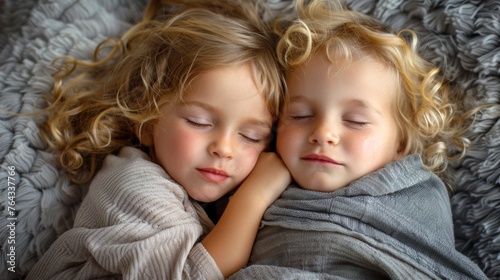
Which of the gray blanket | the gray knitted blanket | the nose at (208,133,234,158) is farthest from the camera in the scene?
the gray knitted blanket

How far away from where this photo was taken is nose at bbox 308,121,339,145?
122cm

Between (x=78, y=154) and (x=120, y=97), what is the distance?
0.61 ft

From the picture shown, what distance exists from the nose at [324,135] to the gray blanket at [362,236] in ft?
0.37

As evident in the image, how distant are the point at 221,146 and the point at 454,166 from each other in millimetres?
660

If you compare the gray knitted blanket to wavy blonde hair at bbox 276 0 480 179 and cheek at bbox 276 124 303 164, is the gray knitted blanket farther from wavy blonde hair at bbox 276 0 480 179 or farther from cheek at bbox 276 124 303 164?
cheek at bbox 276 124 303 164

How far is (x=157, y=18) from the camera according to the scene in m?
1.59

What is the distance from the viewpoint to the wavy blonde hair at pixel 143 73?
1323 mm

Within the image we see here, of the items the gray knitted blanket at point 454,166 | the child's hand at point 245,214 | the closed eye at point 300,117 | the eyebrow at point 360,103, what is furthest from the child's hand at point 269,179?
the gray knitted blanket at point 454,166

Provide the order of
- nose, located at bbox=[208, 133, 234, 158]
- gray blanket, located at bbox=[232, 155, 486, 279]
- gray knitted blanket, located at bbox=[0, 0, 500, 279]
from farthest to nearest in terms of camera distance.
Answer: gray knitted blanket, located at bbox=[0, 0, 500, 279] → nose, located at bbox=[208, 133, 234, 158] → gray blanket, located at bbox=[232, 155, 486, 279]

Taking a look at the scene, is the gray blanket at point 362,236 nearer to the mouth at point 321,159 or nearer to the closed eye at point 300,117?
Answer: the mouth at point 321,159

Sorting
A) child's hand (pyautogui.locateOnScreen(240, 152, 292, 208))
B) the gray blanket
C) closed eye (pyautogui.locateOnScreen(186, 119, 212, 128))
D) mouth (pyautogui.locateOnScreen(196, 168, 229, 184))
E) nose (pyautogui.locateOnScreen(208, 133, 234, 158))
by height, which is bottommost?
the gray blanket

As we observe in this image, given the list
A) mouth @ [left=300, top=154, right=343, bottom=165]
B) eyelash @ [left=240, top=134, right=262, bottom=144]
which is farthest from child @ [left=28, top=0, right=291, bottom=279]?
mouth @ [left=300, top=154, right=343, bottom=165]

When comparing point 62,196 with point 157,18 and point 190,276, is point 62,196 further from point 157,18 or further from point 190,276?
point 157,18

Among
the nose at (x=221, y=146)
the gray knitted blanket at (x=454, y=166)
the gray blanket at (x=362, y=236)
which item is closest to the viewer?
the gray blanket at (x=362, y=236)
